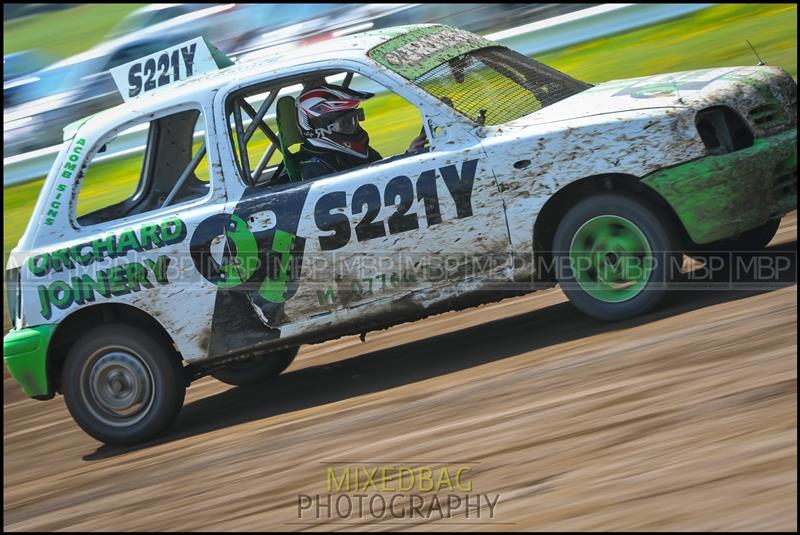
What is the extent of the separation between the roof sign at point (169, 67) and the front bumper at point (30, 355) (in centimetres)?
157

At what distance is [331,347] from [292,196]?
2.48 metres

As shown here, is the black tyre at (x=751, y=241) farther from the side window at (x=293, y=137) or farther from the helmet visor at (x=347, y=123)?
the helmet visor at (x=347, y=123)

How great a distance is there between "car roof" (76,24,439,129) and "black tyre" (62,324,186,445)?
1.40 m

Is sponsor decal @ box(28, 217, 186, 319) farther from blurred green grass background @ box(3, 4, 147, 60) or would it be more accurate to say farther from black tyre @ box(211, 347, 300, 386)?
blurred green grass background @ box(3, 4, 147, 60)

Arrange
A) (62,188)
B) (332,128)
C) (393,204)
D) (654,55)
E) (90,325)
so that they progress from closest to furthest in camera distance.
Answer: (393,204), (332,128), (62,188), (90,325), (654,55)

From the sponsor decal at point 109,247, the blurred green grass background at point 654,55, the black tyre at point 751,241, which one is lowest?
the black tyre at point 751,241

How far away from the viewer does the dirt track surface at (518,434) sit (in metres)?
4.15

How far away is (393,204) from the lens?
242 inches

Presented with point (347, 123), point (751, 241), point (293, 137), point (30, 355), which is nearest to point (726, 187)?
point (751, 241)

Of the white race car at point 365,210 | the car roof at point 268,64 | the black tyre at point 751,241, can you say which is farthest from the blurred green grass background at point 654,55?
the black tyre at point 751,241

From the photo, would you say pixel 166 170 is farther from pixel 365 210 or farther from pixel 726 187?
pixel 726 187

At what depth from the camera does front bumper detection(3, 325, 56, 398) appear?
22.5 feet

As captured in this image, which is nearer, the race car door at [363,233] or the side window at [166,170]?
the race car door at [363,233]

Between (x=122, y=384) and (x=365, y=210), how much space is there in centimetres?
195
